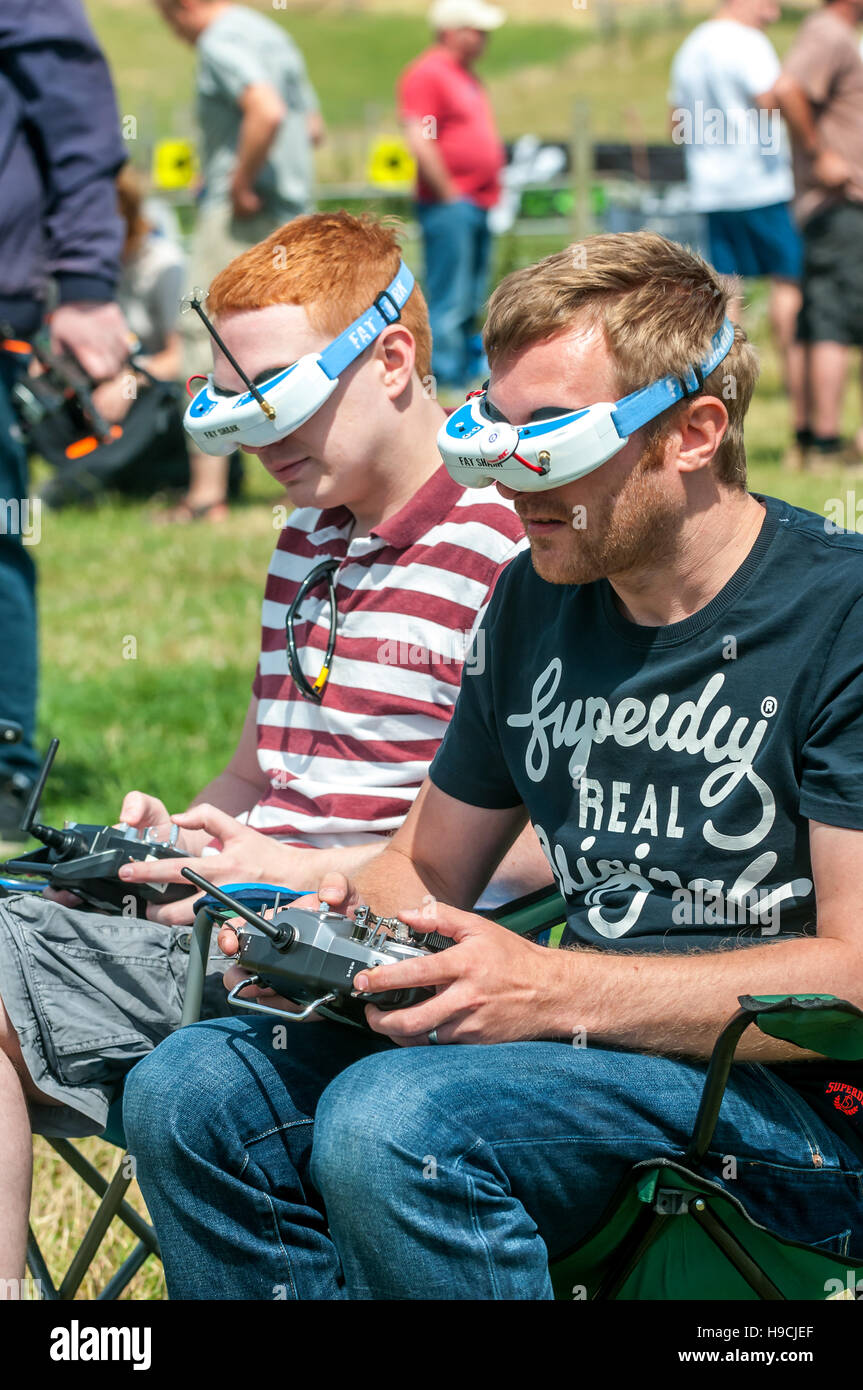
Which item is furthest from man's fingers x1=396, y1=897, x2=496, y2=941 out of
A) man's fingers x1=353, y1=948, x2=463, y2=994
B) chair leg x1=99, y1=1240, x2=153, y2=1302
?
chair leg x1=99, y1=1240, x2=153, y2=1302

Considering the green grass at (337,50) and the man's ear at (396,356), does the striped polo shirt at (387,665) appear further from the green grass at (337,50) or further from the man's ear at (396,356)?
the green grass at (337,50)

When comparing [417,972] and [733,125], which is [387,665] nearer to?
[417,972]

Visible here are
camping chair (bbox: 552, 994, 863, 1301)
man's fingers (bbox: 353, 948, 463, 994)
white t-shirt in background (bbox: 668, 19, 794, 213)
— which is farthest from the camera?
white t-shirt in background (bbox: 668, 19, 794, 213)

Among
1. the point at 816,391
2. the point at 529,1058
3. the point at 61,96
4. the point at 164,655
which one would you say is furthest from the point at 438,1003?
the point at 816,391

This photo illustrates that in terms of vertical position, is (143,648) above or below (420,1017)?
below

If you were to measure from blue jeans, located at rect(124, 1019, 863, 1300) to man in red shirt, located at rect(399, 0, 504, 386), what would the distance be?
9.41 m

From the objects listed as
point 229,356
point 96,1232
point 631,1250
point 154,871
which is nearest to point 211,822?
point 154,871

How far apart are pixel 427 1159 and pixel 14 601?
10.0 ft

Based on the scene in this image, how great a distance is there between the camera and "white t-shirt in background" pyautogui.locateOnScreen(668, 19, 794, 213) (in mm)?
9781

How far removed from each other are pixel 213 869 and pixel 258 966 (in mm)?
Answer: 538

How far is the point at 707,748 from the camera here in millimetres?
2275

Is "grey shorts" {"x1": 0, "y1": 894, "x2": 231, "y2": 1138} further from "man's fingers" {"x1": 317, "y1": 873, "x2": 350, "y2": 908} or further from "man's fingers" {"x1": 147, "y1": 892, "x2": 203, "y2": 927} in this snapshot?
"man's fingers" {"x1": 317, "y1": 873, "x2": 350, "y2": 908}

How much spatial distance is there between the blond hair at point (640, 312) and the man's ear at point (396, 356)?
586mm

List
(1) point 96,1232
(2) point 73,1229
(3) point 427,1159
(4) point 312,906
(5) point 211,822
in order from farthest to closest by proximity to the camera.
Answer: (2) point 73,1229 < (5) point 211,822 < (1) point 96,1232 < (4) point 312,906 < (3) point 427,1159
